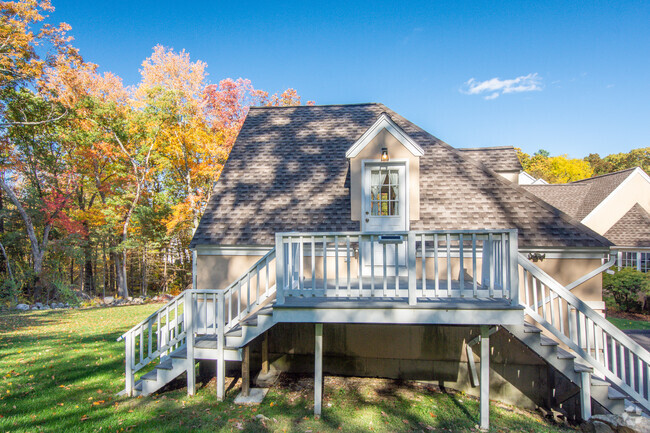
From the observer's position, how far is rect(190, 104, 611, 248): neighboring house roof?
6.86 m

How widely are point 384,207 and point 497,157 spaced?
412cm

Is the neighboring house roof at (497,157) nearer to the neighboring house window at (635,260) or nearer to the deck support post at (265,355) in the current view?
the deck support post at (265,355)

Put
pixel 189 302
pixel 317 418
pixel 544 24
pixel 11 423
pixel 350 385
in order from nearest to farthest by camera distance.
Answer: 1. pixel 11 423
2. pixel 317 418
3. pixel 189 302
4. pixel 350 385
5. pixel 544 24

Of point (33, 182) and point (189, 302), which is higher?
point (33, 182)

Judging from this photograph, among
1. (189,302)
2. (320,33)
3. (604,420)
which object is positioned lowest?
(604,420)

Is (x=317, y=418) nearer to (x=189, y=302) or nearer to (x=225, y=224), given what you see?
(x=189, y=302)

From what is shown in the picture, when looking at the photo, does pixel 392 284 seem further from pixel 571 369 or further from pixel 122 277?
pixel 122 277

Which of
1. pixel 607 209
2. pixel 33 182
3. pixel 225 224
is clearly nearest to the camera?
pixel 225 224

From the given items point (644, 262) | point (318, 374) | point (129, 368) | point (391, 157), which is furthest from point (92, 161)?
point (644, 262)

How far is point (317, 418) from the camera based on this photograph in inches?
197

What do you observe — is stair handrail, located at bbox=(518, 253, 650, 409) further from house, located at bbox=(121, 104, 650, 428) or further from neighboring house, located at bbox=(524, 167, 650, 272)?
neighboring house, located at bbox=(524, 167, 650, 272)

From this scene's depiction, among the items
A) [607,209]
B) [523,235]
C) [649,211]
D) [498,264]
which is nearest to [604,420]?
[498,264]

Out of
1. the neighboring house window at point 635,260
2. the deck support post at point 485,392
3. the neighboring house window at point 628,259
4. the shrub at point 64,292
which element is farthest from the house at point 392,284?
the shrub at point 64,292

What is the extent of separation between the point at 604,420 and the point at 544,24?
13.7 m
